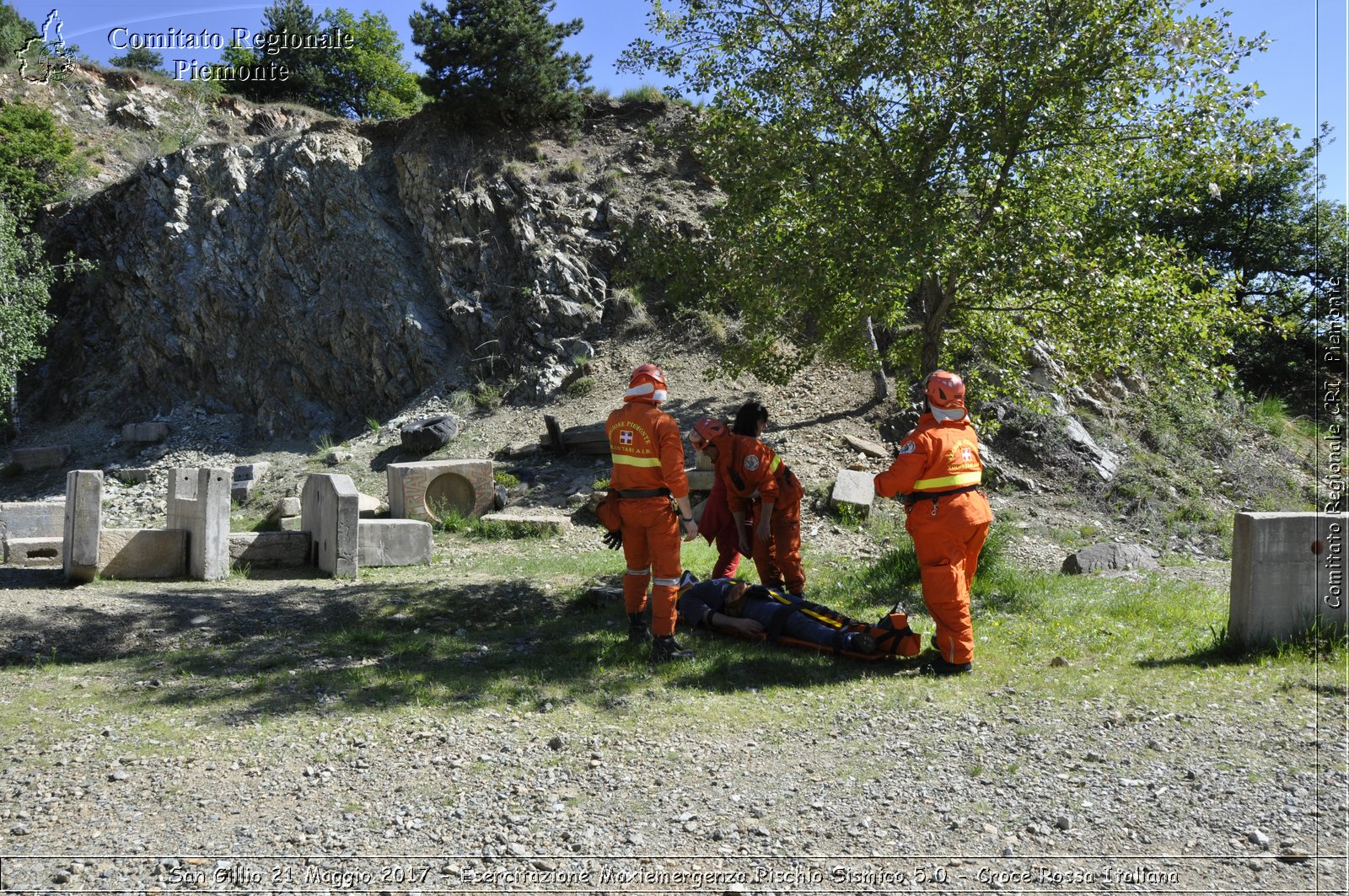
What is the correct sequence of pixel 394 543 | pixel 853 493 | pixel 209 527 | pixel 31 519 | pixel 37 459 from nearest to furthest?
pixel 209 527 → pixel 394 543 → pixel 31 519 → pixel 853 493 → pixel 37 459

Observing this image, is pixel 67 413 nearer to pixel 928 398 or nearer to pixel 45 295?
pixel 45 295

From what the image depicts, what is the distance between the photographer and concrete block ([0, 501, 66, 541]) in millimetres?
11945

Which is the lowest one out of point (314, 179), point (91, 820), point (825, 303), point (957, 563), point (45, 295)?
point (91, 820)

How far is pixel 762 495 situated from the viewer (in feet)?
25.9

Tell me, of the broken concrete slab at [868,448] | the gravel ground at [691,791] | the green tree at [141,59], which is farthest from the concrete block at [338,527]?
the green tree at [141,59]

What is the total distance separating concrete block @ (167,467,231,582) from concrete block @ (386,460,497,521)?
359 centimetres

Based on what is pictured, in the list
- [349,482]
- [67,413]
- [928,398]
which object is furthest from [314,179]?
[928,398]

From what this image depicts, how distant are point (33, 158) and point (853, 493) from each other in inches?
952

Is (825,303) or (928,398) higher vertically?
(825,303)

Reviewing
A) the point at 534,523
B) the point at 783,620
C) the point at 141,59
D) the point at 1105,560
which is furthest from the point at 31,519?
the point at 141,59

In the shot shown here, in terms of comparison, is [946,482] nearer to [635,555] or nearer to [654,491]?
[654,491]

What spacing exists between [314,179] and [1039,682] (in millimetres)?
22084

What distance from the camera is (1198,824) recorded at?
4.22 m

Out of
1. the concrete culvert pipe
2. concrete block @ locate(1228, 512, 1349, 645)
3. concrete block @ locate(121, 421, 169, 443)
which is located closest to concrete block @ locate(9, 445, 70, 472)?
concrete block @ locate(121, 421, 169, 443)
